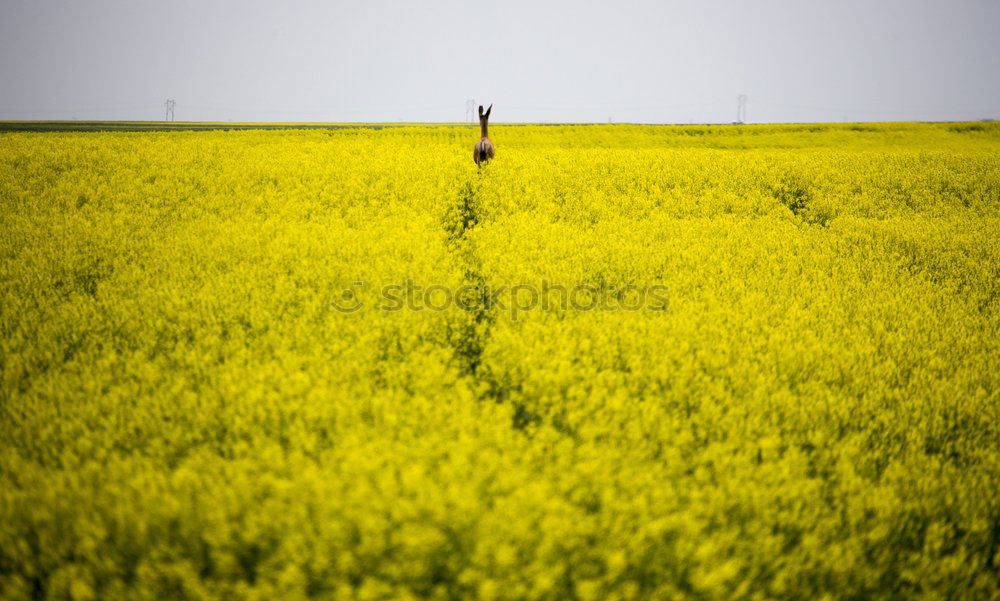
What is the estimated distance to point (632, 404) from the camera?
130 inches

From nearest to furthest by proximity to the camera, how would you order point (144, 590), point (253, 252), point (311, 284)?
point (144, 590), point (311, 284), point (253, 252)

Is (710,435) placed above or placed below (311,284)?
below

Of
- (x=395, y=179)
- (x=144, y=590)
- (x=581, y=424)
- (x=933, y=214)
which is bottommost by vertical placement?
(x=144, y=590)

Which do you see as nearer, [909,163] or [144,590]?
[144,590]

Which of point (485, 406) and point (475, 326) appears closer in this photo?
point (485, 406)

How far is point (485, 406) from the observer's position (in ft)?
10.8

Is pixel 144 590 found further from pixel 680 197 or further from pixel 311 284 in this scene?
pixel 680 197

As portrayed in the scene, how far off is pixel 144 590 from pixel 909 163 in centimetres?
1746

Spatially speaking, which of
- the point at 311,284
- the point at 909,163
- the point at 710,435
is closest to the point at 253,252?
the point at 311,284

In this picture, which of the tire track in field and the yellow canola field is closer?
the yellow canola field

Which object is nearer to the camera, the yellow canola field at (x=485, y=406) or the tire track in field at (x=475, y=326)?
the yellow canola field at (x=485, y=406)

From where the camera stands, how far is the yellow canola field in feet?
7.11

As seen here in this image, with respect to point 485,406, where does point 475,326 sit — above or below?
above

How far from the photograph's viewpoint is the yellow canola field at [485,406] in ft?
7.11
